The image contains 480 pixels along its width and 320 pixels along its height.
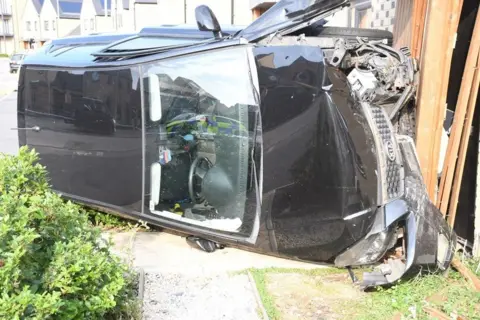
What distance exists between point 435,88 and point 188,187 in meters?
2.19

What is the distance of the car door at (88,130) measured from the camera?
13.6 ft

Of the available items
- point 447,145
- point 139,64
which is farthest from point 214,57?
point 447,145

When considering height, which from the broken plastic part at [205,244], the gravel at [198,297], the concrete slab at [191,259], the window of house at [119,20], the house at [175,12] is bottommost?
the gravel at [198,297]

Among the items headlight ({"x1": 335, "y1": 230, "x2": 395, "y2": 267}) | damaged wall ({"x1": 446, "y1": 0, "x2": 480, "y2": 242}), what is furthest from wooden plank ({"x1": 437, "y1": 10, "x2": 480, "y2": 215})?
headlight ({"x1": 335, "y1": 230, "x2": 395, "y2": 267})

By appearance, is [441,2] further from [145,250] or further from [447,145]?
[145,250]

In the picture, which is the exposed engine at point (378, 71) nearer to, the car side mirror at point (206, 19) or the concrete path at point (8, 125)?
the car side mirror at point (206, 19)

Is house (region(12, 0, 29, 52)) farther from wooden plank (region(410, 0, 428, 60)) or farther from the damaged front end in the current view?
→ the damaged front end

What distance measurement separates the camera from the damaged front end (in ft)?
11.0

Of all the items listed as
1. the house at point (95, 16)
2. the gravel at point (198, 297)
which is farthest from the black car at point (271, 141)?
the house at point (95, 16)

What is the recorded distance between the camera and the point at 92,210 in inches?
197

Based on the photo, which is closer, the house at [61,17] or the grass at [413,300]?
the grass at [413,300]

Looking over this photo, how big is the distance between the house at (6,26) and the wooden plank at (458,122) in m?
73.8

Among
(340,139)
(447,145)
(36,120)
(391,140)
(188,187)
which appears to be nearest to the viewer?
(340,139)

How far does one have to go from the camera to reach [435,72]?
12.1 feet
